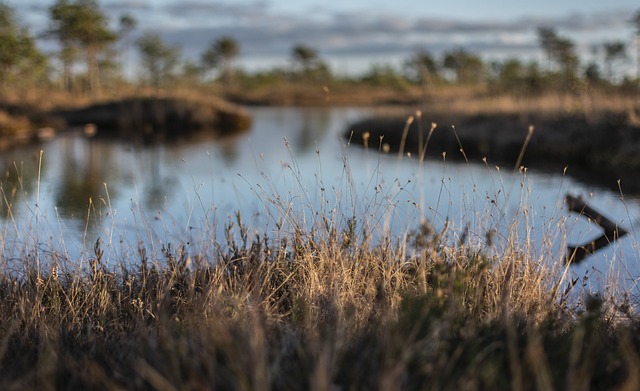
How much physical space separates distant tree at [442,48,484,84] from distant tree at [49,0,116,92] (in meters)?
30.5

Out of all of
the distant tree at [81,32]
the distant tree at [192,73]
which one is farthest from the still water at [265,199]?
the distant tree at [192,73]

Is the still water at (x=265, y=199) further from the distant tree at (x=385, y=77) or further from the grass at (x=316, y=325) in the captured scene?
the distant tree at (x=385, y=77)

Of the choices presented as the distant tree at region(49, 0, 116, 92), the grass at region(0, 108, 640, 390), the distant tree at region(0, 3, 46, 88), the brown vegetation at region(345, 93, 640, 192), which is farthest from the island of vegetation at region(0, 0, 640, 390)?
the distant tree at region(49, 0, 116, 92)

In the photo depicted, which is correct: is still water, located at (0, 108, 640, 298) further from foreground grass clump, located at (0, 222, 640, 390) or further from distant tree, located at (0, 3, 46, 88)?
distant tree, located at (0, 3, 46, 88)

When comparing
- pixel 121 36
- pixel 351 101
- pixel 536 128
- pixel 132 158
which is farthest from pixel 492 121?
pixel 351 101

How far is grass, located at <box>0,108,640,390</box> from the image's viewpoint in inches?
99.0

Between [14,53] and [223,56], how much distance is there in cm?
3317

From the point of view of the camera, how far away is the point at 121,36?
33.4 metres

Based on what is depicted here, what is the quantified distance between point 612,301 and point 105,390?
2.90 metres

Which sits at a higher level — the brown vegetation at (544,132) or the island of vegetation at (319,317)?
the island of vegetation at (319,317)

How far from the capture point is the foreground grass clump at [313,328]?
2.51 metres

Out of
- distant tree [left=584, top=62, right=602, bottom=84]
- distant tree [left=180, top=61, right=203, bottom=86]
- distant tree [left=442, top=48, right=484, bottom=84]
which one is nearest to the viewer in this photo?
distant tree [left=584, top=62, right=602, bottom=84]

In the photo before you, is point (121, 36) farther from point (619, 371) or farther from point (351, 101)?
point (619, 371)

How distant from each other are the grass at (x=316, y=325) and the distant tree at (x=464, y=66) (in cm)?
5117
